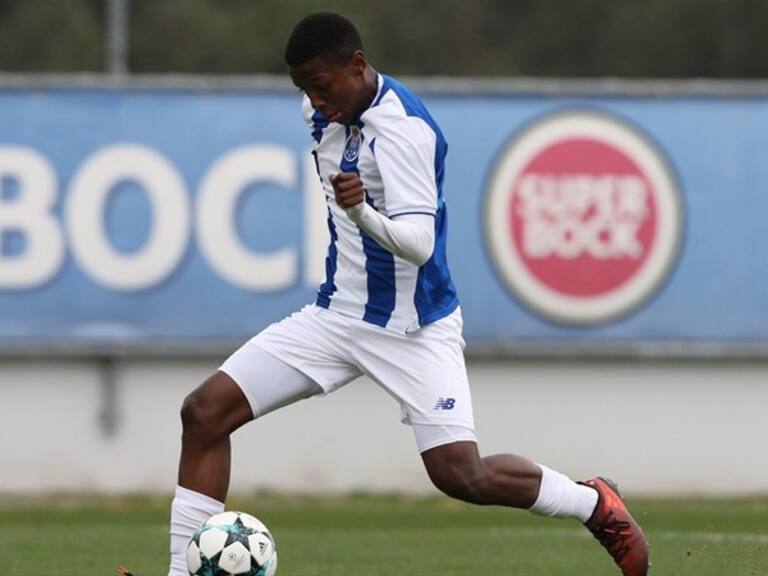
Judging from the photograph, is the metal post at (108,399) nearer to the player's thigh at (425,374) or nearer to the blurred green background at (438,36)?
the player's thigh at (425,374)

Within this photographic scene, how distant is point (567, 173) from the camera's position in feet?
54.0

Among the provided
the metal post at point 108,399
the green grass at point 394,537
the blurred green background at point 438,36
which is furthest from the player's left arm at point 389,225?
the blurred green background at point 438,36

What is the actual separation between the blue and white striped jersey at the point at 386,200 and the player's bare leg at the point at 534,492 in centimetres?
60

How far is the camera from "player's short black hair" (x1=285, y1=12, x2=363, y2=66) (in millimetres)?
8133

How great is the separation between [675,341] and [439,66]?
25.5 metres

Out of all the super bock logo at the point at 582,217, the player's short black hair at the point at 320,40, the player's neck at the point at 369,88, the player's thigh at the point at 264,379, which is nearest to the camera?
the player's short black hair at the point at 320,40

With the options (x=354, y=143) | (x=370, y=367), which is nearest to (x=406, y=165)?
(x=354, y=143)

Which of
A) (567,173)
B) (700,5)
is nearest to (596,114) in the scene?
(567,173)

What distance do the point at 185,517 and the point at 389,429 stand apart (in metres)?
8.21

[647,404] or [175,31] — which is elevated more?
[175,31]

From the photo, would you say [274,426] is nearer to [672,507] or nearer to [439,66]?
[672,507]

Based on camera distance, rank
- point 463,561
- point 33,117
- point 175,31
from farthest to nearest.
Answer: point 175,31 → point 33,117 → point 463,561

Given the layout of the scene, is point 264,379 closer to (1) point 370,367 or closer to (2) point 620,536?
(1) point 370,367

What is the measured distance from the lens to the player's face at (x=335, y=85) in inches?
322
